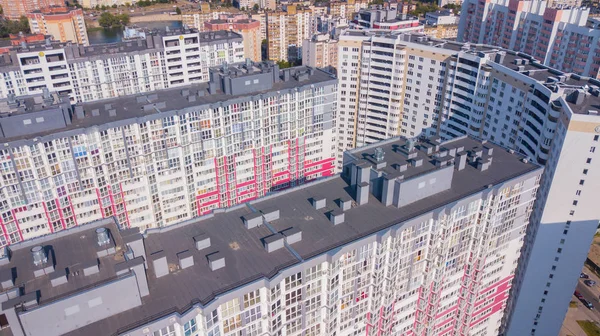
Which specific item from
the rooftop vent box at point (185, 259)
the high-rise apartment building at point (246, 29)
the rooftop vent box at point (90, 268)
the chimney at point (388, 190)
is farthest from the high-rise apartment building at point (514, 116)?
the high-rise apartment building at point (246, 29)

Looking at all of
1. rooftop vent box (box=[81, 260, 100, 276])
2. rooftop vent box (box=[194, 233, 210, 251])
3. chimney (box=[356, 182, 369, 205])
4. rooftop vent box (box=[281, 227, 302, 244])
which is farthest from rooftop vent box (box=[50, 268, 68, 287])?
chimney (box=[356, 182, 369, 205])

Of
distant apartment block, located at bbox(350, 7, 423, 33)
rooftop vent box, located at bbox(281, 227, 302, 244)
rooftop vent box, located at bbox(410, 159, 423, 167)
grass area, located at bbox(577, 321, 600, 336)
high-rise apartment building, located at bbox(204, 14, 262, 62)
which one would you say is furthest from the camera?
high-rise apartment building, located at bbox(204, 14, 262, 62)

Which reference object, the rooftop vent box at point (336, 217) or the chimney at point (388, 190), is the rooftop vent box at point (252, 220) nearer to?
the rooftop vent box at point (336, 217)

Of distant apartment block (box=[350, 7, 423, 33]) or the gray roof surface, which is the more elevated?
distant apartment block (box=[350, 7, 423, 33])

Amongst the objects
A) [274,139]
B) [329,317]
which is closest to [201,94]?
[274,139]

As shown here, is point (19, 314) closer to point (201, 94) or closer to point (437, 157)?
point (437, 157)

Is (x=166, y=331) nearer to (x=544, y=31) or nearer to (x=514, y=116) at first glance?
(x=514, y=116)

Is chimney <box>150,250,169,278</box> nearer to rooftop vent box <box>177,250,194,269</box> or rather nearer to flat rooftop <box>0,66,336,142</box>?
rooftop vent box <box>177,250,194,269</box>
